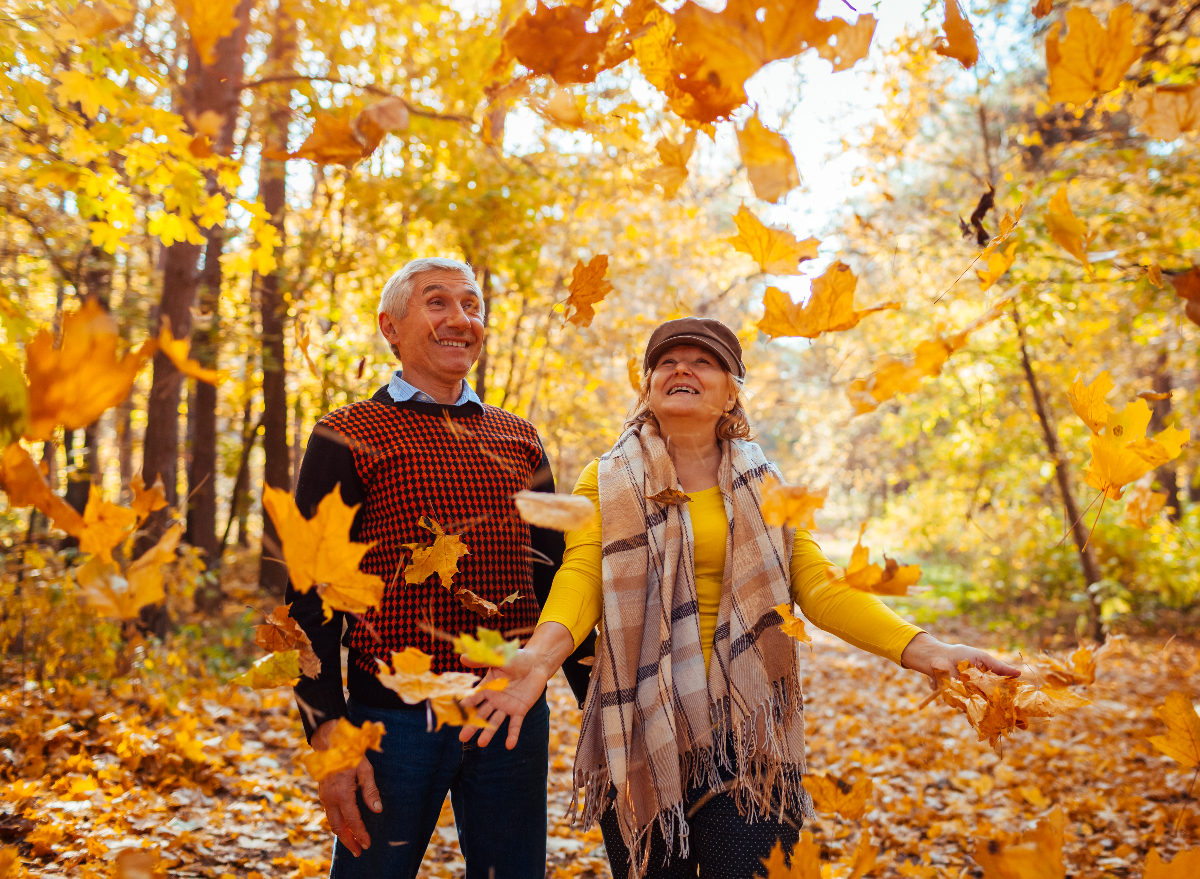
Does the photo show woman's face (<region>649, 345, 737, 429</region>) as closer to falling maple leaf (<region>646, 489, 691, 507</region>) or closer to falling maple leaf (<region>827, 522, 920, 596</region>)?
falling maple leaf (<region>646, 489, 691, 507</region>)

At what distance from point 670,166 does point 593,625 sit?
3.43 ft

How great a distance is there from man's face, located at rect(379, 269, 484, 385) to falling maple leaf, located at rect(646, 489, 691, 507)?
23.5 inches

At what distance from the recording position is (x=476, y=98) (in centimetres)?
546

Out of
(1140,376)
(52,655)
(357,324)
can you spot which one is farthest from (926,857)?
(1140,376)

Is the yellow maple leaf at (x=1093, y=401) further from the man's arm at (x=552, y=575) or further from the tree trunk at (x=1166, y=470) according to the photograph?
the tree trunk at (x=1166, y=470)

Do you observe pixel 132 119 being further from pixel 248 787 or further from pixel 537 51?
pixel 248 787

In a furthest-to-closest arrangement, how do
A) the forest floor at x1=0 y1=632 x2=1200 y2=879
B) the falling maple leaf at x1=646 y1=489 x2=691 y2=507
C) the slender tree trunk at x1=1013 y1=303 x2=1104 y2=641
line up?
1. the slender tree trunk at x1=1013 y1=303 x2=1104 y2=641
2. the forest floor at x1=0 y1=632 x2=1200 y2=879
3. the falling maple leaf at x1=646 y1=489 x2=691 y2=507

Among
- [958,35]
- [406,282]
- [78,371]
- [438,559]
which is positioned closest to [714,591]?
[438,559]

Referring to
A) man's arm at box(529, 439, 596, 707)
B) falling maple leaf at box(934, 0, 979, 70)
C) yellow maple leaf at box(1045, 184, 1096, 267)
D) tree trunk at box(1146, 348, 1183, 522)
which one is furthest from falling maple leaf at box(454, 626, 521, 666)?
tree trunk at box(1146, 348, 1183, 522)

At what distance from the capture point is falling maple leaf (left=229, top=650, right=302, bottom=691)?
137 centimetres

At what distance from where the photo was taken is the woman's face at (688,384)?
190 cm

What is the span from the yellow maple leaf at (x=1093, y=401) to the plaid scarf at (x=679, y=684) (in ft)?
2.29

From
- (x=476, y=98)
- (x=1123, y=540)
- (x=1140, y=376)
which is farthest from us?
(x=1140, y=376)

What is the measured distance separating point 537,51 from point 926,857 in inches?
140
